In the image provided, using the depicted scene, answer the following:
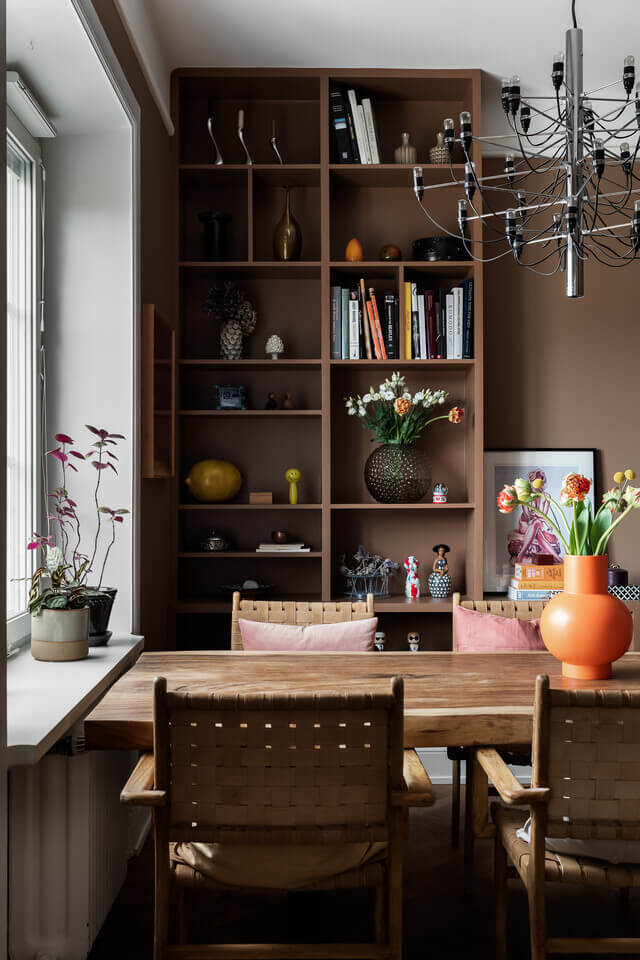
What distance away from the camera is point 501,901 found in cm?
197

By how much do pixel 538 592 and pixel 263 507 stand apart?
1.21m

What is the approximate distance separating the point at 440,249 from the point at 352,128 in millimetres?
630

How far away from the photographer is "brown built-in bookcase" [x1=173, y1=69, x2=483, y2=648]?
3756 millimetres

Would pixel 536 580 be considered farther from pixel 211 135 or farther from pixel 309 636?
pixel 211 135

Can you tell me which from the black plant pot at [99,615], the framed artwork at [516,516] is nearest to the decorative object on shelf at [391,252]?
the framed artwork at [516,516]

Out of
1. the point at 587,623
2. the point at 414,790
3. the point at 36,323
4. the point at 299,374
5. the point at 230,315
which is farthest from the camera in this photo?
the point at 299,374

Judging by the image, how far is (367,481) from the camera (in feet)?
12.1

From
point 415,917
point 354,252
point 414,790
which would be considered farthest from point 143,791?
point 354,252

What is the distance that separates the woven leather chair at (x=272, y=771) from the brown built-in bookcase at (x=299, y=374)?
2.14 meters

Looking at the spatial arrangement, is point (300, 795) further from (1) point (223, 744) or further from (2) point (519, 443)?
(2) point (519, 443)

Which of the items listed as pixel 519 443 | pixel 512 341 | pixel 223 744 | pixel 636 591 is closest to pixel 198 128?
pixel 512 341

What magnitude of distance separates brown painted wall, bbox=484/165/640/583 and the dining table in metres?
1.47

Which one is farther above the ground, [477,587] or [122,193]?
[122,193]

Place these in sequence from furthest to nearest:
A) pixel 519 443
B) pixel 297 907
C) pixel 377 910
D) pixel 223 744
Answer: pixel 519 443, pixel 297 907, pixel 377 910, pixel 223 744
